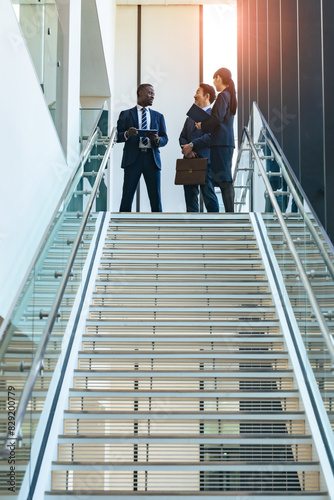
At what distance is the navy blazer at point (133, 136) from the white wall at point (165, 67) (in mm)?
6646

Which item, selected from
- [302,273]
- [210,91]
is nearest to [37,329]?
[302,273]

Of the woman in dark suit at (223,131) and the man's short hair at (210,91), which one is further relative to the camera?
the man's short hair at (210,91)

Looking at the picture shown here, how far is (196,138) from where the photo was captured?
1020 centimetres

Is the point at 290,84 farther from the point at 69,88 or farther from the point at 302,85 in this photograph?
the point at 69,88

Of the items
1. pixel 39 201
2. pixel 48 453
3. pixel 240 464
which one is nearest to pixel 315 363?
pixel 240 464

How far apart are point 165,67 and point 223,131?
793 centimetres

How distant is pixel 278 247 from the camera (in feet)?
24.8

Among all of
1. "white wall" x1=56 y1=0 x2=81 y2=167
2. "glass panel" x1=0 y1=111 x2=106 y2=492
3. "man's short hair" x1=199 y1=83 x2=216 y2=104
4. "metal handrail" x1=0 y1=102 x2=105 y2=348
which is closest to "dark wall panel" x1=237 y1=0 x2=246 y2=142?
"man's short hair" x1=199 y1=83 x2=216 y2=104

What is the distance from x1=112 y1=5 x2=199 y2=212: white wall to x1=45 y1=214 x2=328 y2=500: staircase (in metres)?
8.08

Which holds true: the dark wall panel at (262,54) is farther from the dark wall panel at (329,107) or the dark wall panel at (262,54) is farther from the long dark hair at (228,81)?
the dark wall panel at (329,107)

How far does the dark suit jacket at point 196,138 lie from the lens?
1008cm

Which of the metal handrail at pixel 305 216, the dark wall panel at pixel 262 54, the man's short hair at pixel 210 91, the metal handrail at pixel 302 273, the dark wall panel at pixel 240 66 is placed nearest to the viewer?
the metal handrail at pixel 302 273

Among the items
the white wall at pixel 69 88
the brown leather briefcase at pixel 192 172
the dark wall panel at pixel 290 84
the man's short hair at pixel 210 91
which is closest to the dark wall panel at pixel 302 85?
the dark wall panel at pixel 290 84

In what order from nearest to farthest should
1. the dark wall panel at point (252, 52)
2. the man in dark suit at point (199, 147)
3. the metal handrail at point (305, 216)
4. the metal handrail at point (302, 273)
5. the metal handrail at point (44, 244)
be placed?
the metal handrail at point (44, 244)
the metal handrail at point (302, 273)
the metal handrail at point (305, 216)
the man in dark suit at point (199, 147)
the dark wall panel at point (252, 52)
